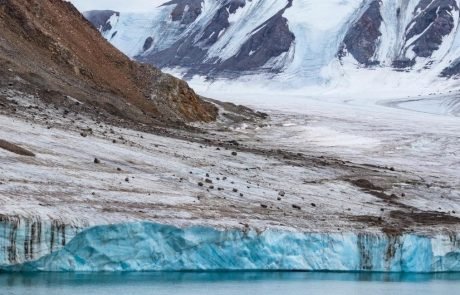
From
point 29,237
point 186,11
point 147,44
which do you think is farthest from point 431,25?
point 29,237

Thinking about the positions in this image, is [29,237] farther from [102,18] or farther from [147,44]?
[102,18]

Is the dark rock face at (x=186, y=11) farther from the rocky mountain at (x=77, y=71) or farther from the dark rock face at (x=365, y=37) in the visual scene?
the rocky mountain at (x=77, y=71)

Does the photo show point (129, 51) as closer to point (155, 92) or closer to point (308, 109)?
point (308, 109)

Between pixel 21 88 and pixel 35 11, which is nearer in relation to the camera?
pixel 21 88

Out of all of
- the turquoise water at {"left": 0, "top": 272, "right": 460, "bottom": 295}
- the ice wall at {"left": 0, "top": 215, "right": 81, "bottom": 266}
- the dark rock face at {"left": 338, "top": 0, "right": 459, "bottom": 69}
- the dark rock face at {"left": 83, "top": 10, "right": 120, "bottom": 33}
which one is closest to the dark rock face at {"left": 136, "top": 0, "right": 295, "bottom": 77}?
the dark rock face at {"left": 338, "top": 0, "right": 459, "bottom": 69}

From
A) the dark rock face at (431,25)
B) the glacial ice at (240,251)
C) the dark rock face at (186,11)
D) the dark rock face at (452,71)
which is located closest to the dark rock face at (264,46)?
the dark rock face at (431,25)

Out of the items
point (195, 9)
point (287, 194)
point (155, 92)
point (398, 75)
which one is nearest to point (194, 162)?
point (287, 194)

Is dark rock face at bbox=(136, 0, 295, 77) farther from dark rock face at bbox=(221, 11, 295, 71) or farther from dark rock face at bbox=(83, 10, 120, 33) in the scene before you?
dark rock face at bbox=(83, 10, 120, 33)
